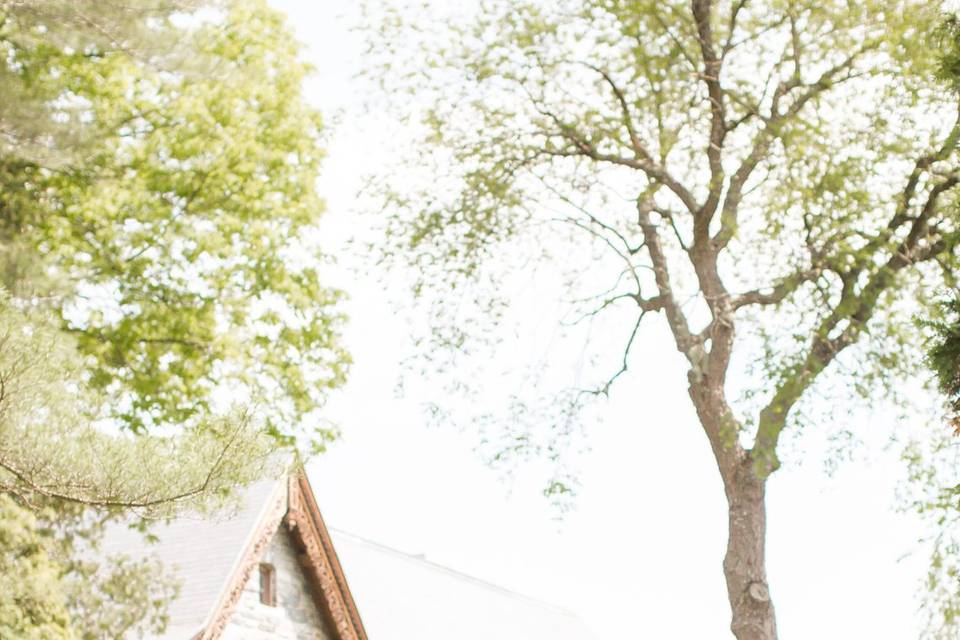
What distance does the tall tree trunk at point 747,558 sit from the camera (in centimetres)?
1359

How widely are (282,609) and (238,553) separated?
1876 mm

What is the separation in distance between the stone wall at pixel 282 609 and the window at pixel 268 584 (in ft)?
0.28

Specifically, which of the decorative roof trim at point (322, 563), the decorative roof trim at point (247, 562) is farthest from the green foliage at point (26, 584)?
the decorative roof trim at point (322, 563)

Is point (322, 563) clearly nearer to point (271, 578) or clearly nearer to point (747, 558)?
point (271, 578)

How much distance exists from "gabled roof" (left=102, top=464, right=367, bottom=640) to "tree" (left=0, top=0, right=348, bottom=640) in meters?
1.34

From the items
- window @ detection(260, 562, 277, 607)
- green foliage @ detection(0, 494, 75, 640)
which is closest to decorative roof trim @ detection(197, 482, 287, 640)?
window @ detection(260, 562, 277, 607)

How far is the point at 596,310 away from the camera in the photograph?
54.7 feet

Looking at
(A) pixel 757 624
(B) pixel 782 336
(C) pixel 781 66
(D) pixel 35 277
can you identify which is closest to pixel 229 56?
(D) pixel 35 277

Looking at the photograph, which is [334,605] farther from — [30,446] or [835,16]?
[835,16]

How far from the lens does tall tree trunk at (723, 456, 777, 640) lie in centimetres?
1359

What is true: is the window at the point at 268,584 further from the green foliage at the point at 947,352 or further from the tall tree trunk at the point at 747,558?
the green foliage at the point at 947,352

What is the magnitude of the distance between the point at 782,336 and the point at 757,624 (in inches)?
135

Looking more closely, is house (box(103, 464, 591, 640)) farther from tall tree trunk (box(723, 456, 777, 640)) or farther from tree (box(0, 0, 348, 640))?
tall tree trunk (box(723, 456, 777, 640))

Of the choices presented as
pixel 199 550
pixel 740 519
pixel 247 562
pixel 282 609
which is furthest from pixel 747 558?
pixel 199 550
